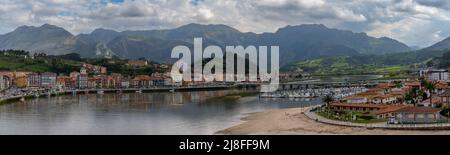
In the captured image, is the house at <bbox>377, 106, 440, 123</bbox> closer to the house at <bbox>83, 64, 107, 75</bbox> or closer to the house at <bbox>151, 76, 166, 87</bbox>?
the house at <bbox>151, 76, 166, 87</bbox>

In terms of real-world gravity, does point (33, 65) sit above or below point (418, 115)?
above

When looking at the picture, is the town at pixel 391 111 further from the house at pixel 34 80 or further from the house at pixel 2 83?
the house at pixel 34 80

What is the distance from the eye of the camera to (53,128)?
126 feet

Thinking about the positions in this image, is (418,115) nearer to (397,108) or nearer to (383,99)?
(397,108)

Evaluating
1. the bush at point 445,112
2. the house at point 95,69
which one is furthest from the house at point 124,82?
the bush at point 445,112

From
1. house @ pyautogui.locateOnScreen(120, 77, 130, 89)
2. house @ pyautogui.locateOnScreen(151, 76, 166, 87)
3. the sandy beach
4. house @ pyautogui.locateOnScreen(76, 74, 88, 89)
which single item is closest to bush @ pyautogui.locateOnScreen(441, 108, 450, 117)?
the sandy beach

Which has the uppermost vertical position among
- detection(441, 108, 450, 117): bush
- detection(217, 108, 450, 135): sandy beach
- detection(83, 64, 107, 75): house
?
detection(83, 64, 107, 75): house

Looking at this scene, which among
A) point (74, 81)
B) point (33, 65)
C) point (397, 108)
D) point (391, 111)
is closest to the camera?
point (391, 111)

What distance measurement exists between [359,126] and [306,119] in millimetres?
7679

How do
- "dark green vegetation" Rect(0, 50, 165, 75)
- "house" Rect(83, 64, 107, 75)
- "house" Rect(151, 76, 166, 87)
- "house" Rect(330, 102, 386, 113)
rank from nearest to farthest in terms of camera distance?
"house" Rect(330, 102, 386, 113) → "dark green vegetation" Rect(0, 50, 165, 75) → "house" Rect(151, 76, 166, 87) → "house" Rect(83, 64, 107, 75)

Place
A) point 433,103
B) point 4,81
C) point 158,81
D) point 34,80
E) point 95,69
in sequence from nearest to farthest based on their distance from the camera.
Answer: point 433,103 < point 4,81 < point 34,80 < point 158,81 < point 95,69

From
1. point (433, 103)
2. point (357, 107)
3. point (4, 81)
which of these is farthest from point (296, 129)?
point (4, 81)

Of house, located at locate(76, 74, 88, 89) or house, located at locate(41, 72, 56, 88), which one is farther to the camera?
house, located at locate(76, 74, 88, 89)
